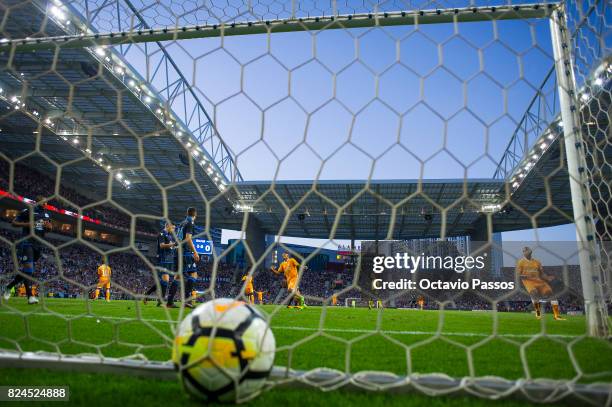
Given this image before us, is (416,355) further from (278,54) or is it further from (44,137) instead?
(44,137)

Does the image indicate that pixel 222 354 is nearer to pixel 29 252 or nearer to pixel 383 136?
pixel 383 136

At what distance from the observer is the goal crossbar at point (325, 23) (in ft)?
9.07

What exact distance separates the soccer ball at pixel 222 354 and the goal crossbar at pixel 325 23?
215 cm

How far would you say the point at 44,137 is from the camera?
18.3m

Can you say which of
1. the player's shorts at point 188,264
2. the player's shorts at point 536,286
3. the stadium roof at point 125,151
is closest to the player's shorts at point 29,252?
the player's shorts at point 188,264

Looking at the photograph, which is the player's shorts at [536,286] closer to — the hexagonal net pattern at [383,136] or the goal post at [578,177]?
the hexagonal net pattern at [383,136]

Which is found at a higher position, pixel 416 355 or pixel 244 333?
pixel 244 333

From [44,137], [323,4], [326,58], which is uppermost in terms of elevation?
[44,137]

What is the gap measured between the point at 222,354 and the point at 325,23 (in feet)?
7.68

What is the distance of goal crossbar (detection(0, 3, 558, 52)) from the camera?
2.76 meters

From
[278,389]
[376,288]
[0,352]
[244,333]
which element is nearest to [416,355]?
[278,389]

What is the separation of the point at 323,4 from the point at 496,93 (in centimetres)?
149

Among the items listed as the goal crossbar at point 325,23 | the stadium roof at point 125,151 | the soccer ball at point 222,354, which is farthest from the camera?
the stadium roof at point 125,151

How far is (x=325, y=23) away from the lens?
2.81 m
